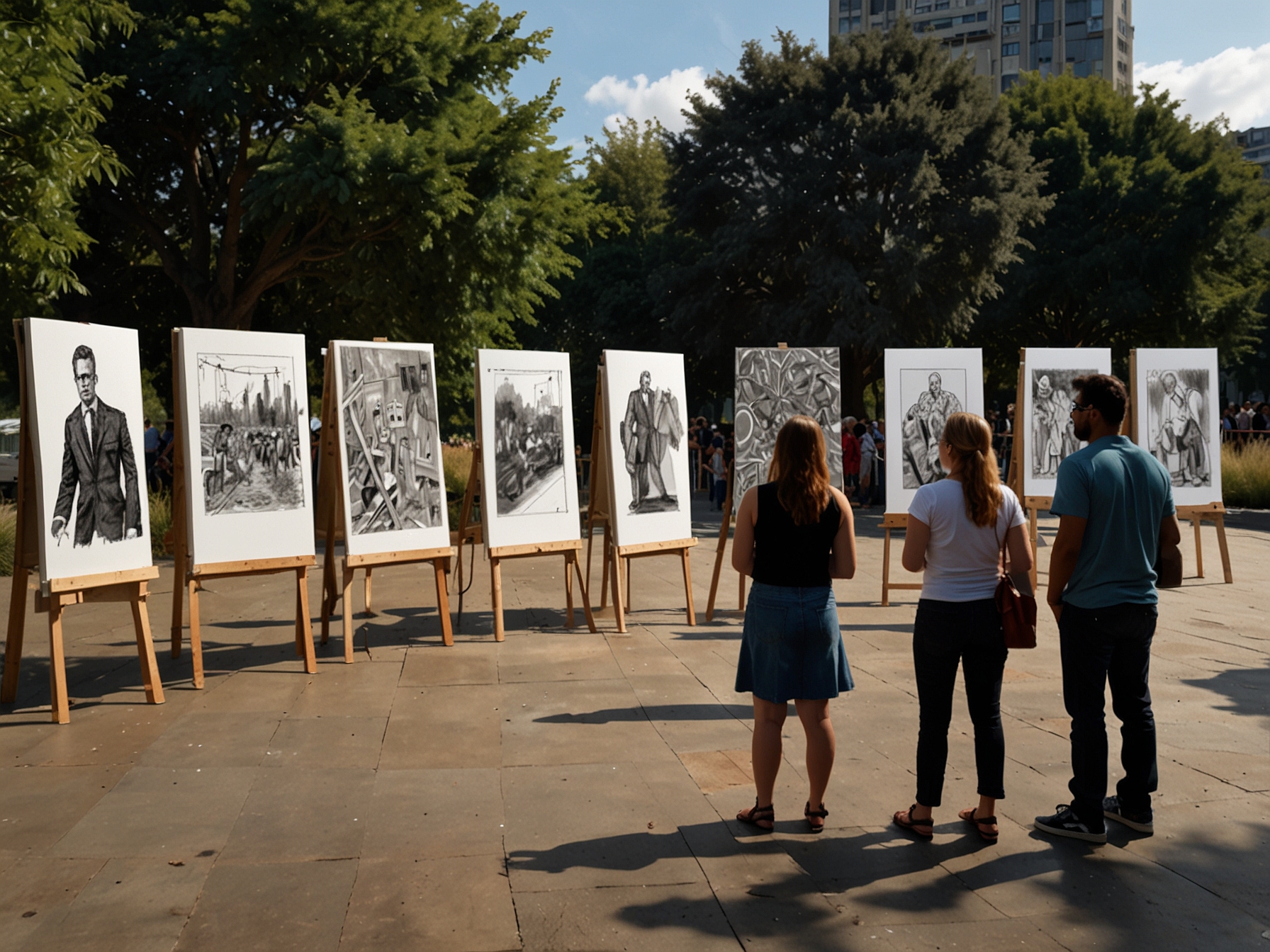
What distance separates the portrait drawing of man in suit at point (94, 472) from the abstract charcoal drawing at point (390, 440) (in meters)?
1.61

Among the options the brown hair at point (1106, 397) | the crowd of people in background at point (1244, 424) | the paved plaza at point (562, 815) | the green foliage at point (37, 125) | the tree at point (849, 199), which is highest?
the tree at point (849, 199)

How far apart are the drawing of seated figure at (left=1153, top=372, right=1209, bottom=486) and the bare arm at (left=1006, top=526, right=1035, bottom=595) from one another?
8618 millimetres

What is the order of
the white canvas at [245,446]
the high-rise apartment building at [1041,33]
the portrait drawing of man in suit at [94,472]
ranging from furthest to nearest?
the high-rise apartment building at [1041,33] → the white canvas at [245,446] → the portrait drawing of man in suit at [94,472]

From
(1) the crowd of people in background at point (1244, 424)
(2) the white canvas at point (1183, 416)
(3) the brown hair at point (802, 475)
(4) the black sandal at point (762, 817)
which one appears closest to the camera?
(3) the brown hair at point (802, 475)

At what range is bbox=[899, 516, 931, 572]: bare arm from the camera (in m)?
4.26

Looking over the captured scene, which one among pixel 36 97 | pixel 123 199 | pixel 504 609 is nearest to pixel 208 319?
pixel 123 199

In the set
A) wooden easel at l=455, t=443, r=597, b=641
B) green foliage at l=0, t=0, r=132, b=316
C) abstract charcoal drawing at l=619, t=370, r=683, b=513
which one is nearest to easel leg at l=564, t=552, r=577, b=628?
wooden easel at l=455, t=443, r=597, b=641

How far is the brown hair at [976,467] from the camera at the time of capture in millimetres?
4195

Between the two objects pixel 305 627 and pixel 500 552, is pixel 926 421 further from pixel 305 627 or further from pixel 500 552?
pixel 305 627

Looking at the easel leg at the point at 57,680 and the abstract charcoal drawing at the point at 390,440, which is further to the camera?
the abstract charcoal drawing at the point at 390,440

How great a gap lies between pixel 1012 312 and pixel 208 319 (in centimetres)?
2238

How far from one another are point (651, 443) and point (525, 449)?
46.1 inches

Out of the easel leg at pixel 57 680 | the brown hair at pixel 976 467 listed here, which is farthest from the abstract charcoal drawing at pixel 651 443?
the brown hair at pixel 976 467

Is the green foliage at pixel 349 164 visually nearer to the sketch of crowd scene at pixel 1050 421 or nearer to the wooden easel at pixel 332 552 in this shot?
the wooden easel at pixel 332 552
